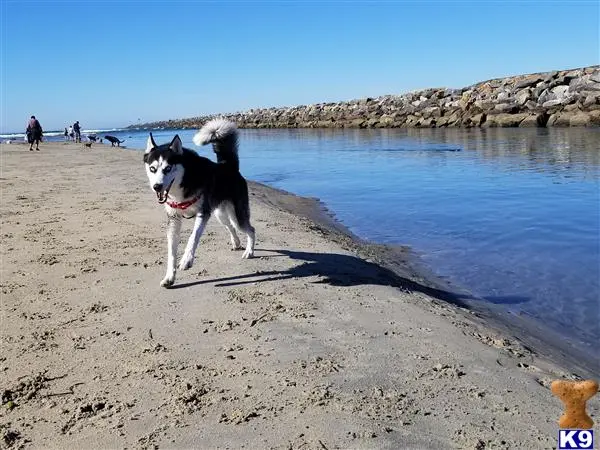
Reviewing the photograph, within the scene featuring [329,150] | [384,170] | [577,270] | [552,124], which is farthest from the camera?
[552,124]

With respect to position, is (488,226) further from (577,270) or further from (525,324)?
(525,324)

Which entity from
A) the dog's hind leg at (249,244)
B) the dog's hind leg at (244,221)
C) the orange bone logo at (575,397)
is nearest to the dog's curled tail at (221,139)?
the dog's hind leg at (244,221)

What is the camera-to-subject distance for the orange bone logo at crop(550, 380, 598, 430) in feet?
5.37

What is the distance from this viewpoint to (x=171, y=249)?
213 inches

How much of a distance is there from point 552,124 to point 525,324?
3067cm

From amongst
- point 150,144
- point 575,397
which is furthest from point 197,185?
point 575,397

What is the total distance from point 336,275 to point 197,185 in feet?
5.99

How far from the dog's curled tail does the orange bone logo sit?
16.4ft

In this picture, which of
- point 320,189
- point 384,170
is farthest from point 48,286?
point 384,170

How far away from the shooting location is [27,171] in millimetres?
17078

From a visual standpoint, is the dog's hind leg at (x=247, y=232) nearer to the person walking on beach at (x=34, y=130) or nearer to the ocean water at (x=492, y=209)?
the ocean water at (x=492, y=209)

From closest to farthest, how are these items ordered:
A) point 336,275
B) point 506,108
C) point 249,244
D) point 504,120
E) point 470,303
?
point 336,275 < point 470,303 < point 249,244 < point 504,120 < point 506,108

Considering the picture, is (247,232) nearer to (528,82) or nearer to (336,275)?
(336,275)

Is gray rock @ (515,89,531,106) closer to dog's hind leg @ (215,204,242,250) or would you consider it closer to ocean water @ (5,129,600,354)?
ocean water @ (5,129,600,354)
